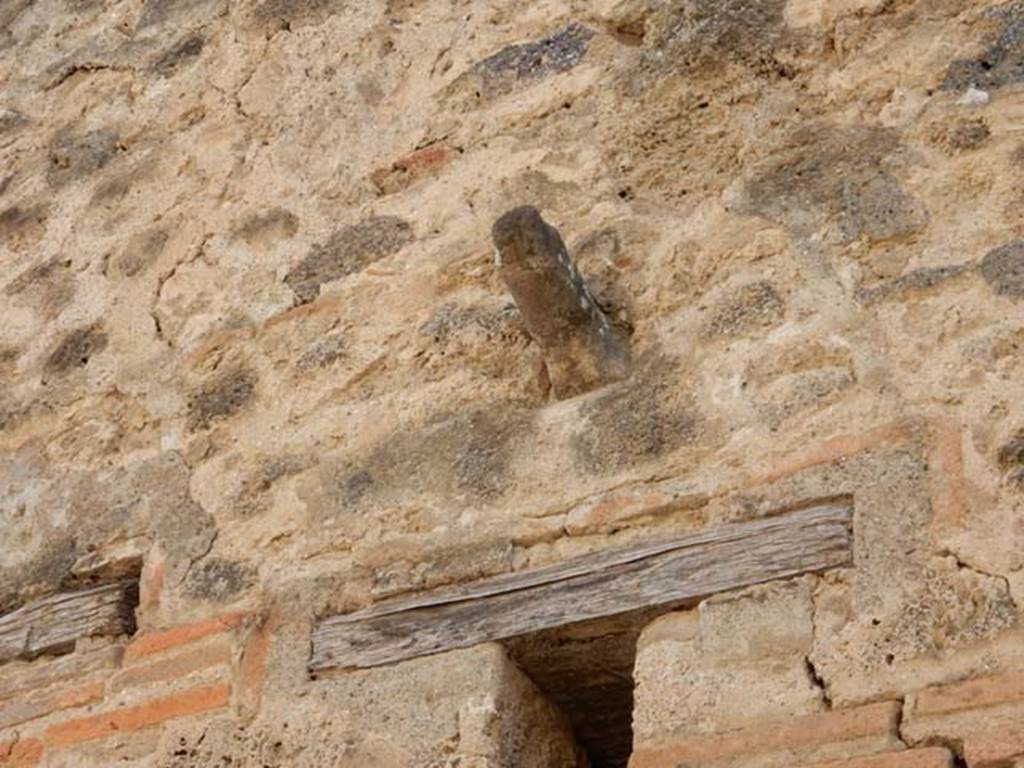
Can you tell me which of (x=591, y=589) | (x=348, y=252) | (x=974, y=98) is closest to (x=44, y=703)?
(x=348, y=252)

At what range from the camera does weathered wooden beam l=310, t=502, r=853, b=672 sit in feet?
7.64

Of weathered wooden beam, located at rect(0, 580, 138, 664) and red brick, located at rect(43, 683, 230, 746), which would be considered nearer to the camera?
red brick, located at rect(43, 683, 230, 746)

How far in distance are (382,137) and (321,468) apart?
30.7 inches

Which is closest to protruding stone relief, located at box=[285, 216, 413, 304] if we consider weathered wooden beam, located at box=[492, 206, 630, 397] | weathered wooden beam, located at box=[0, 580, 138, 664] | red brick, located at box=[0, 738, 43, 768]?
weathered wooden beam, located at box=[492, 206, 630, 397]

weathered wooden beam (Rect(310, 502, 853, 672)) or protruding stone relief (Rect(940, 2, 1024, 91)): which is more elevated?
protruding stone relief (Rect(940, 2, 1024, 91))

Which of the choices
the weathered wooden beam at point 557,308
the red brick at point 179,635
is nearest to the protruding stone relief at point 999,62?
the weathered wooden beam at point 557,308

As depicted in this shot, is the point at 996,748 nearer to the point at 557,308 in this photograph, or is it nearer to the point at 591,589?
the point at 591,589

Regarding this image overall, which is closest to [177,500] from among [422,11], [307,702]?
[307,702]

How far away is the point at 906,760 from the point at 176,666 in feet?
4.41

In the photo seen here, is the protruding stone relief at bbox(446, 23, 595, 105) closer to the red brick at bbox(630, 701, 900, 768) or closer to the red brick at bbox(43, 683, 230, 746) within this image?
the red brick at bbox(43, 683, 230, 746)

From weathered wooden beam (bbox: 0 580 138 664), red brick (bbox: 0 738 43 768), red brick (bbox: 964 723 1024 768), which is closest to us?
red brick (bbox: 964 723 1024 768)

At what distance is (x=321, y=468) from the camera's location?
2928 mm

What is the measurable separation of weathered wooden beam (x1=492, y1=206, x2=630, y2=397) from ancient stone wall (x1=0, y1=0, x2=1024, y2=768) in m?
0.03

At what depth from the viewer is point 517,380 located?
2.83 meters
